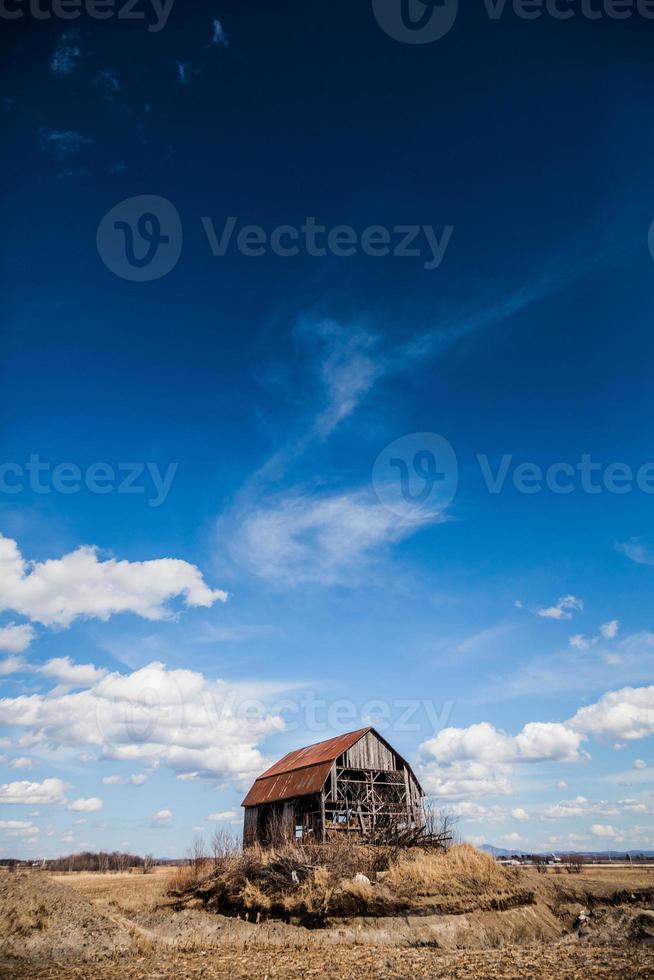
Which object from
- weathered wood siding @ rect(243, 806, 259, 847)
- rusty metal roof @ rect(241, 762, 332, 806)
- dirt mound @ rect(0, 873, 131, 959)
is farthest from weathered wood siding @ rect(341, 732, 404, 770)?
dirt mound @ rect(0, 873, 131, 959)

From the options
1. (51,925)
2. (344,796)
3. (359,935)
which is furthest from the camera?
(344,796)

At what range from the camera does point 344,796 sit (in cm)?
3244

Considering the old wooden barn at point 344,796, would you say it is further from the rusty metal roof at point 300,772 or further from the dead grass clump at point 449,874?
the dead grass clump at point 449,874

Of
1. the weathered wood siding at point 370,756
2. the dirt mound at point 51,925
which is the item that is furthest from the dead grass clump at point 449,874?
the dirt mound at point 51,925

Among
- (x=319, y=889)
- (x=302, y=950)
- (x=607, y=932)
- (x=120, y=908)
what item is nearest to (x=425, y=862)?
(x=319, y=889)

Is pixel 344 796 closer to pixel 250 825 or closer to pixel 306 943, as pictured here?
pixel 250 825

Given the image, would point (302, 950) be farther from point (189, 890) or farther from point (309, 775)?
point (309, 775)

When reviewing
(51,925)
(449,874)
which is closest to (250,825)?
(449,874)

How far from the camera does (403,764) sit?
35250 mm

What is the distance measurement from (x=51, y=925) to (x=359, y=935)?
963cm

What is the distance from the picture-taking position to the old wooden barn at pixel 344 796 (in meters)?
31.6

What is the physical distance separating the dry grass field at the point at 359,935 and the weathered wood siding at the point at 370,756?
23.8 ft

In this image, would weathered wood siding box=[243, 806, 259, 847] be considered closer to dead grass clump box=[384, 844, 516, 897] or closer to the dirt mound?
dead grass clump box=[384, 844, 516, 897]

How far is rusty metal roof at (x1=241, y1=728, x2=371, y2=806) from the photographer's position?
3247cm
